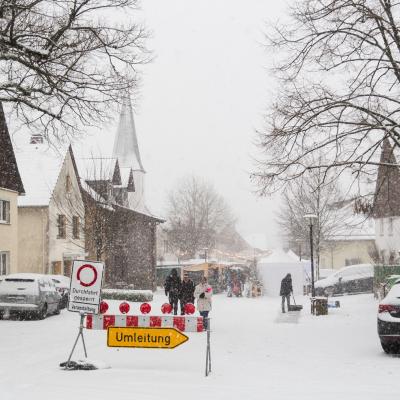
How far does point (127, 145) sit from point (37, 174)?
86.3 ft

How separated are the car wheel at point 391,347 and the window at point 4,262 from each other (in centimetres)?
2171

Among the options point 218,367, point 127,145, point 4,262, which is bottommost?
point 218,367

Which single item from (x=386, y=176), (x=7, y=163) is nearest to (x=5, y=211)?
(x=7, y=163)

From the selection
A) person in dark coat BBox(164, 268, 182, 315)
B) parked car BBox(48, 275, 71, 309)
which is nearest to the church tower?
parked car BBox(48, 275, 71, 309)

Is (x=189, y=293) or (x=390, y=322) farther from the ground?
(x=189, y=293)

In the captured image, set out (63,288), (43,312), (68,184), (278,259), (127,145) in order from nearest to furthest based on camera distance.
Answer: (43,312) < (63,288) < (68,184) < (278,259) < (127,145)

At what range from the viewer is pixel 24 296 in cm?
2097

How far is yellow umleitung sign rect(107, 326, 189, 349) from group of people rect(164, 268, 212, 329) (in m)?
5.56

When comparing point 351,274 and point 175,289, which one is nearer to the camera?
point 175,289

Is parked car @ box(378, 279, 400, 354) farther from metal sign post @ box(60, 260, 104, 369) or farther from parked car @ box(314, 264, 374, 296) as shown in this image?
parked car @ box(314, 264, 374, 296)

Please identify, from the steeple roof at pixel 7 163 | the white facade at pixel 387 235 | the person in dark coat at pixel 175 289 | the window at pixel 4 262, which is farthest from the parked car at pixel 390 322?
the white facade at pixel 387 235

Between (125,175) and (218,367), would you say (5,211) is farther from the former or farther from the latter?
(218,367)

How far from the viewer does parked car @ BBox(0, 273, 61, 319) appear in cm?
2086

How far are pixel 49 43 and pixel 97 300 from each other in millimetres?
8094
